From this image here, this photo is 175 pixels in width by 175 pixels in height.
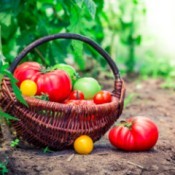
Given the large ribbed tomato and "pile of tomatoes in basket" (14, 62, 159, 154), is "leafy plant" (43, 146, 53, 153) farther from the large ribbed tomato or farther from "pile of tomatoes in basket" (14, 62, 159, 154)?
the large ribbed tomato

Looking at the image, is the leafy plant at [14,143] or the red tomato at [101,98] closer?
the leafy plant at [14,143]

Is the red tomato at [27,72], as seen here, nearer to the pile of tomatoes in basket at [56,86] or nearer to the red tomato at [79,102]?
the pile of tomatoes in basket at [56,86]

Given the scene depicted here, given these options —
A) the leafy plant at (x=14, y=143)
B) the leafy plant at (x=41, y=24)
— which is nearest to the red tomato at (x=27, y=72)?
the leafy plant at (x=14, y=143)

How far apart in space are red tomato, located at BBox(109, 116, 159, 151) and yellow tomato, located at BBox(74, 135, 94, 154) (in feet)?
0.58

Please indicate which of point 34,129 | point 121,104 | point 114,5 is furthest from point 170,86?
point 34,129

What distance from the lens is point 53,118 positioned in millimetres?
3188

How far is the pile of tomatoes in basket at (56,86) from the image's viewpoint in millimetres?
3270

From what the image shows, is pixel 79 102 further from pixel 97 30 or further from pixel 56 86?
pixel 97 30

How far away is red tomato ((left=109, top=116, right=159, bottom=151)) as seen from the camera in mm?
3264

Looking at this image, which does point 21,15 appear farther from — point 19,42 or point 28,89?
point 28,89

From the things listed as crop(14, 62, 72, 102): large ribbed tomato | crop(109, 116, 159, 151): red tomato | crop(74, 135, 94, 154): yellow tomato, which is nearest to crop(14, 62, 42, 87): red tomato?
crop(14, 62, 72, 102): large ribbed tomato

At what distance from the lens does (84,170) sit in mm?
2916

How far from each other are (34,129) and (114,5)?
4113 millimetres

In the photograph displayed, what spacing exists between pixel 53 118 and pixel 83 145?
9.8 inches
